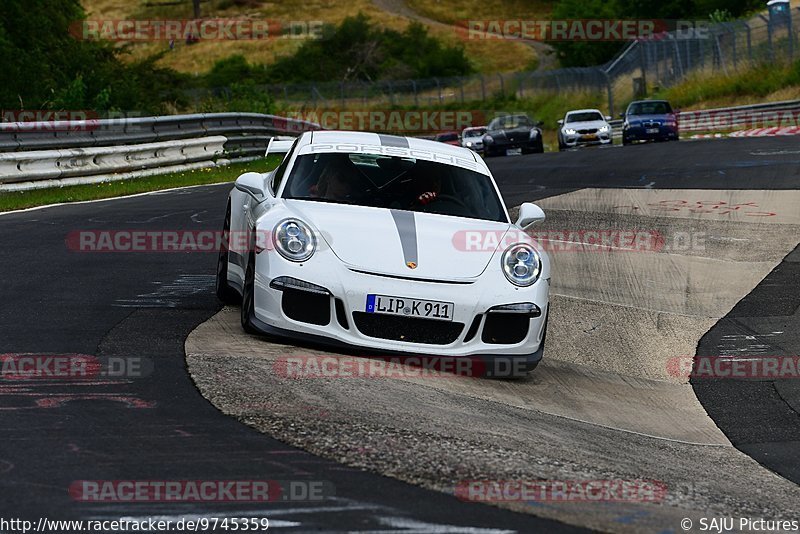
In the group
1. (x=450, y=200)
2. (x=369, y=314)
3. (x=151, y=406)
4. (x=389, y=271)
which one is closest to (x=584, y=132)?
(x=450, y=200)

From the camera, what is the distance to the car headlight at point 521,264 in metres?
7.55

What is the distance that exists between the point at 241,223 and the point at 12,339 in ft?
6.63

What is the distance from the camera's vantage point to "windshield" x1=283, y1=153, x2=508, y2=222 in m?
8.31

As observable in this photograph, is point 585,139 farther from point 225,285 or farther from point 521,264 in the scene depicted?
point 521,264

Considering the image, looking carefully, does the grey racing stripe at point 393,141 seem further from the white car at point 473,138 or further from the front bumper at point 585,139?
the white car at point 473,138

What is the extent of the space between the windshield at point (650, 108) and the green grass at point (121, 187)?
15.0 metres

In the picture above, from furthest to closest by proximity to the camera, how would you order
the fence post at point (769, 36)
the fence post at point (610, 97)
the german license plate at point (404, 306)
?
1. the fence post at point (610, 97)
2. the fence post at point (769, 36)
3. the german license plate at point (404, 306)

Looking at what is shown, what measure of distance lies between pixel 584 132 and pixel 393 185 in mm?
30243

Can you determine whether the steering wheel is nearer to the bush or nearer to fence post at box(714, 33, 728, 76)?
fence post at box(714, 33, 728, 76)

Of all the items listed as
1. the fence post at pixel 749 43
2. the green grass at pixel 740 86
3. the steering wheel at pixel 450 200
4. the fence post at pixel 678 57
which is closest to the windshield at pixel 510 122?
the green grass at pixel 740 86

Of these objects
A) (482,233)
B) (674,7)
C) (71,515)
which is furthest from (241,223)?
(674,7)

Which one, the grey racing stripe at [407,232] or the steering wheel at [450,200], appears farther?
the steering wheel at [450,200]

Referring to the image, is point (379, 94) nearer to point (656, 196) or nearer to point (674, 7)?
point (674, 7)

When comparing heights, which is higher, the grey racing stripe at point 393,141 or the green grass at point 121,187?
the grey racing stripe at point 393,141
